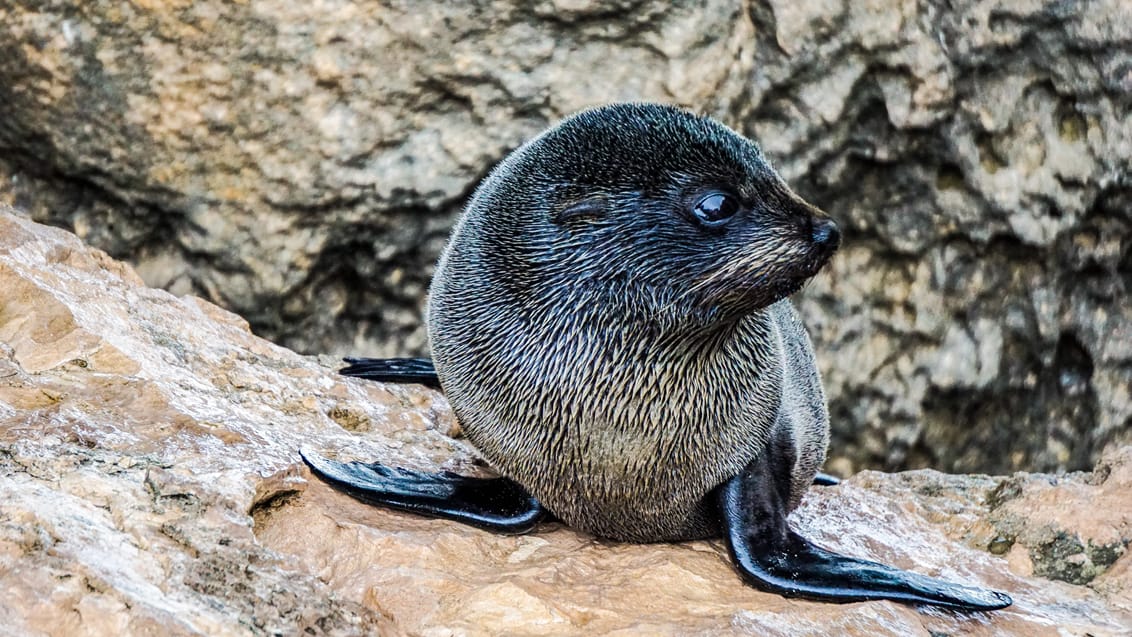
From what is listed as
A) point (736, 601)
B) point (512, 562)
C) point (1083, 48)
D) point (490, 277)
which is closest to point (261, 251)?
point (490, 277)

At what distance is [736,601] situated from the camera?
3859 millimetres

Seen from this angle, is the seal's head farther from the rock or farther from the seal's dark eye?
the rock

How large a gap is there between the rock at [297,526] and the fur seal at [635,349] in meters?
0.13

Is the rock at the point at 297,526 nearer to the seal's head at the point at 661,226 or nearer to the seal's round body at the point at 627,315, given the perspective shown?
the seal's round body at the point at 627,315

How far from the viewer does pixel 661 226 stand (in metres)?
4.03

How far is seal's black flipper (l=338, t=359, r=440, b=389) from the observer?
17.9 ft

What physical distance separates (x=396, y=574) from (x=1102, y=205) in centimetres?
A: 513

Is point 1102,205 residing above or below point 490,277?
above

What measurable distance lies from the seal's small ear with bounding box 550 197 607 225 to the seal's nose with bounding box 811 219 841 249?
25.2 inches

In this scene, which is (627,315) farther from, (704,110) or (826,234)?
(704,110)

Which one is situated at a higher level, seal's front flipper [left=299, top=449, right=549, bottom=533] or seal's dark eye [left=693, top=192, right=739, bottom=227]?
seal's dark eye [left=693, top=192, right=739, bottom=227]

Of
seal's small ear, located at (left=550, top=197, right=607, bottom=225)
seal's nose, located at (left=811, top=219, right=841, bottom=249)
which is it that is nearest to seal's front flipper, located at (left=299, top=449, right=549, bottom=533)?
seal's small ear, located at (left=550, top=197, right=607, bottom=225)

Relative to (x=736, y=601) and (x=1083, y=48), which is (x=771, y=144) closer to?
(x=1083, y=48)

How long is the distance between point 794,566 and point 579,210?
1.27 m
